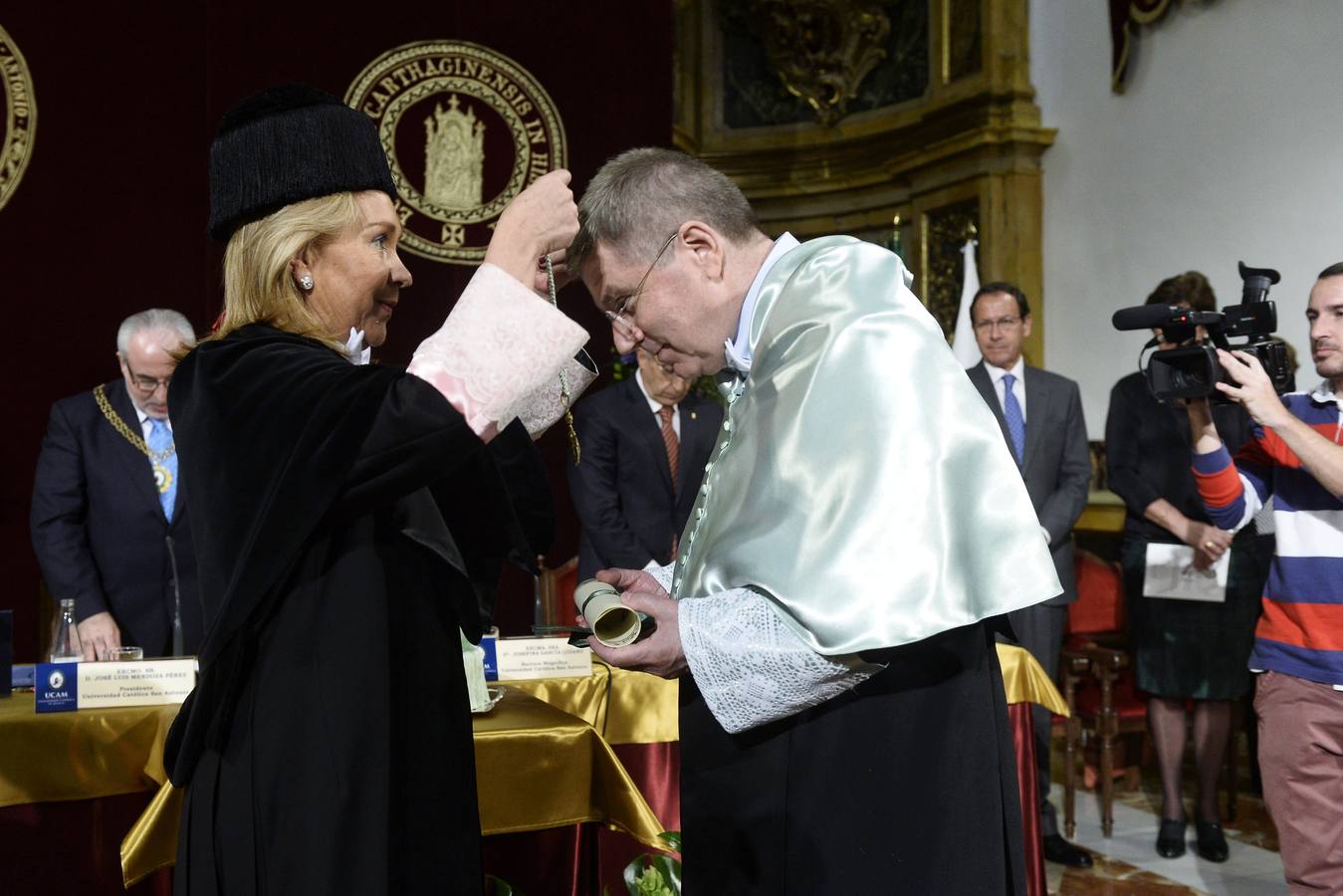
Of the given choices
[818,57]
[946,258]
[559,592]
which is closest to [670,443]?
[559,592]

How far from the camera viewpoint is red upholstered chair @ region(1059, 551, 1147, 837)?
15.9 ft

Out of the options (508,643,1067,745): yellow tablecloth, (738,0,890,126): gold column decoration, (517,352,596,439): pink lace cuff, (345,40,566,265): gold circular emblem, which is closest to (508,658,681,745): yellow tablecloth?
(508,643,1067,745): yellow tablecloth

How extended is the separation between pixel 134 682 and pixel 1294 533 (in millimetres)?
2755

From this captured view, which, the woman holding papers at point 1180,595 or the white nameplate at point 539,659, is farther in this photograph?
the woman holding papers at point 1180,595

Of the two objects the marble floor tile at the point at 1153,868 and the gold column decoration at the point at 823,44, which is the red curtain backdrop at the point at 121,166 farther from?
the gold column decoration at the point at 823,44

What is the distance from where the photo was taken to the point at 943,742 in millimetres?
1463

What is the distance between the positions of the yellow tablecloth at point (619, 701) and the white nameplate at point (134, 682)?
734 mm

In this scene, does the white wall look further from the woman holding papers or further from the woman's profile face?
the woman's profile face

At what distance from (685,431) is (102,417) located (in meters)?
1.86

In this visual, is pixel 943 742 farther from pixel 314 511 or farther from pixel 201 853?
pixel 201 853

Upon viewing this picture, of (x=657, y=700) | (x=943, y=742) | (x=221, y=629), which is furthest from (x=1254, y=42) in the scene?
(x=221, y=629)

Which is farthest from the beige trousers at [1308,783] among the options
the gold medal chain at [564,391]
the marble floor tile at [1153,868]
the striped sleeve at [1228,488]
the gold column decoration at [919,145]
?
the gold column decoration at [919,145]

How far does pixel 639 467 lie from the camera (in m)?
4.40

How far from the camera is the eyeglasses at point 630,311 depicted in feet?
5.47
